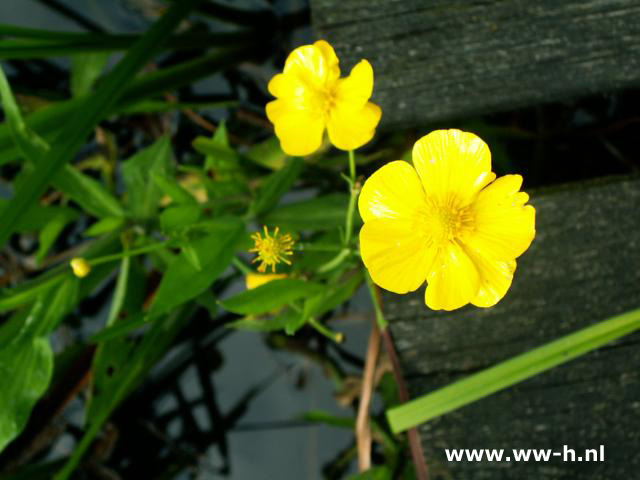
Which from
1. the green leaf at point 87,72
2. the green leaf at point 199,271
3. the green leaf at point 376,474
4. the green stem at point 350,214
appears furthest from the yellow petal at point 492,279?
the green leaf at point 87,72

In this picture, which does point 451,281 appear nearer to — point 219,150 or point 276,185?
point 276,185

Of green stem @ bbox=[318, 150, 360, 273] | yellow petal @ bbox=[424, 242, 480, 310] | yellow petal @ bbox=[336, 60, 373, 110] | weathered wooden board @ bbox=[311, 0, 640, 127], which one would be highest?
weathered wooden board @ bbox=[311, 0, 640, 127]

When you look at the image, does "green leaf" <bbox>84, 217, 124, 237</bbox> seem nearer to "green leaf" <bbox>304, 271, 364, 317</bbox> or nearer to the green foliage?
the green foliage

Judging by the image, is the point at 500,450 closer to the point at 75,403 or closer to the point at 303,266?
the point at 303,266

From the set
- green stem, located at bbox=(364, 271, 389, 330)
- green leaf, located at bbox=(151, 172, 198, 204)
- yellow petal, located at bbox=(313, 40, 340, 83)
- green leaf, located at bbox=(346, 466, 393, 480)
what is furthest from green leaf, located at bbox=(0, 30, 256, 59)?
green leaf, located at bbox=(346, 466, 393, 480)

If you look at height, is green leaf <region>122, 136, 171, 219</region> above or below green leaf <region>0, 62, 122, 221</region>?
above

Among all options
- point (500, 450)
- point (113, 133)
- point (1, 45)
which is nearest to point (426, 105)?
point (500, 450)

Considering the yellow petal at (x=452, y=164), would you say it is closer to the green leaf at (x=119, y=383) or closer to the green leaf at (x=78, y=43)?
the green leaf at (x=119, y=383)
